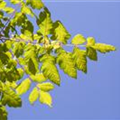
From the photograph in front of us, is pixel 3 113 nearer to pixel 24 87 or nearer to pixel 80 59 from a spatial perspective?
pixel 24 87

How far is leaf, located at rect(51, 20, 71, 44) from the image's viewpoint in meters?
2.14

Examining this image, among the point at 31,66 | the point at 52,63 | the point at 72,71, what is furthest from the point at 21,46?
the point at 72,71

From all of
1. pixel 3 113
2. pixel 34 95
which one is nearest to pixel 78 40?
pixel 34 95

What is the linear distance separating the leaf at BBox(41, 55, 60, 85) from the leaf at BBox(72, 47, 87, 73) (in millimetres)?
182

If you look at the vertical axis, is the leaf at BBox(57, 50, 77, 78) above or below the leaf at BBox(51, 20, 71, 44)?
below

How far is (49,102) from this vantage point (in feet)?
8.36

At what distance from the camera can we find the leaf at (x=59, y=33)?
84.3 inches

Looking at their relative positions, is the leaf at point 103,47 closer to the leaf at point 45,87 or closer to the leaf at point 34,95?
the leaf at point 45,87

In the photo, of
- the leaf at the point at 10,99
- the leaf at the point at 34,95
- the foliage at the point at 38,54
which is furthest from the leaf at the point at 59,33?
the leaf at the point at 34,95

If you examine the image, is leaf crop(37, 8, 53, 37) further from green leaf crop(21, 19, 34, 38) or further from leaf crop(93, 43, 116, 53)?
leaf crop(93, 43, 116, 53)

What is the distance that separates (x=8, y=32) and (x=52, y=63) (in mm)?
767

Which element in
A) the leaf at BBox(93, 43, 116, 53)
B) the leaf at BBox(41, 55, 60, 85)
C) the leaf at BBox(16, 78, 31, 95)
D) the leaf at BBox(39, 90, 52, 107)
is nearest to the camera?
the leaf at BBox(41, 55, 60, 85)

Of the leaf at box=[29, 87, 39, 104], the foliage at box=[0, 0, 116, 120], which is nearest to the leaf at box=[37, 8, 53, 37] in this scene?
the foliage at box=[0, 0, 116, 120]

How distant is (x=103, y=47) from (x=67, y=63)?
33 cm
